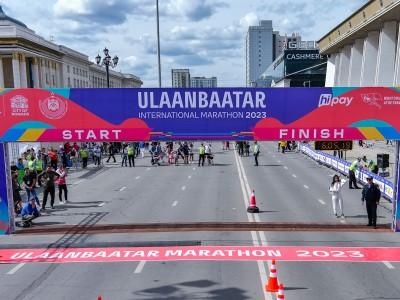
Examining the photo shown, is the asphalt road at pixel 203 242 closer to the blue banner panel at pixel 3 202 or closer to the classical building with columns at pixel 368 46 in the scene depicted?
the blue banner panel at pixel 3 202

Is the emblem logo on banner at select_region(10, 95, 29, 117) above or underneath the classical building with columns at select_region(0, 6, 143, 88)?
underneath

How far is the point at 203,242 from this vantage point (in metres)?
12.8

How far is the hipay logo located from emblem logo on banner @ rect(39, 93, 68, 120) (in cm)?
876

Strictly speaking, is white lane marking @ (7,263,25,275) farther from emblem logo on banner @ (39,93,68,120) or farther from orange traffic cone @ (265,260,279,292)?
orange traffic cone @ (265,260,279,292)

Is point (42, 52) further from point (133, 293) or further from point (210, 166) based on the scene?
point (133, 293)

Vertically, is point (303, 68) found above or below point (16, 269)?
above

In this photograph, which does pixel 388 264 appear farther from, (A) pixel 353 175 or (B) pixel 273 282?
(A) pixel 353 175

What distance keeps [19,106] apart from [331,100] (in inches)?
418

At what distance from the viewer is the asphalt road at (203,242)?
9336 millimetres

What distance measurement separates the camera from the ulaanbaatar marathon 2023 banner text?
1314 centimetres

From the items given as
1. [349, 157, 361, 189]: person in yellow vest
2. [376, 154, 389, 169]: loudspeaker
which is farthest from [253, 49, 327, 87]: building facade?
[349, 157, 361, 189]: person in yellow vest

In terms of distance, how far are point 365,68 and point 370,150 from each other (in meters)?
19.5

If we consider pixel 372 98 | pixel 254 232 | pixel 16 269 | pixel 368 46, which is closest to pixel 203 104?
pixel 254 232

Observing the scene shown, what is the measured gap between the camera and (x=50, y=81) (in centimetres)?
7212
